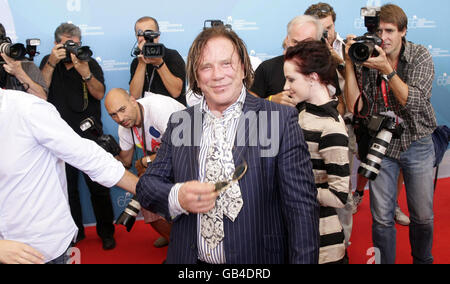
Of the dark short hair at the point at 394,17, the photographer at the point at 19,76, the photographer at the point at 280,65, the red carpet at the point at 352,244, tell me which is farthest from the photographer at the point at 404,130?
the photographer at the point at 19,76

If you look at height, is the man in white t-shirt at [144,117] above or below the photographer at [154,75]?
below

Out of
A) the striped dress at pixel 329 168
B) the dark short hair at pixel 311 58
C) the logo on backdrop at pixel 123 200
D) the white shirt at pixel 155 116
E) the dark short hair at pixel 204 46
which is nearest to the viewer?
the dark short hair at pixel 204 46

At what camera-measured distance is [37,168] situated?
158 centimetres

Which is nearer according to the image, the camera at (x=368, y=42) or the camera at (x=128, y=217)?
the camera at (x=368, y=42)

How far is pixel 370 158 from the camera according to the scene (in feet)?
7.70

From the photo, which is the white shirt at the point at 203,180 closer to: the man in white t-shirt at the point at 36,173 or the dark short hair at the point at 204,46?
the dark short hair at the point at 204,46

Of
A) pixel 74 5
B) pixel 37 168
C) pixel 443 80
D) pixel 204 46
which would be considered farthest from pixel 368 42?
pixel 443 80

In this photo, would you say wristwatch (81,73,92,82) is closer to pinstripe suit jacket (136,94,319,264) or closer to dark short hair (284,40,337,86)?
dark short hair (284,40,337,86)

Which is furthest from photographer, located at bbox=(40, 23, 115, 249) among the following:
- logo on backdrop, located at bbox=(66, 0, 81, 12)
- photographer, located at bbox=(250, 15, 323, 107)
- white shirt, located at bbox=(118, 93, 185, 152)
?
photographer, located at bbox=(250, 15, 323, 107)

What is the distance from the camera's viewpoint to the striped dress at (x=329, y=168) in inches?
75.9

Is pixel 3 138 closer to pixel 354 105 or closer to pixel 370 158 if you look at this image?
pixel 370 158

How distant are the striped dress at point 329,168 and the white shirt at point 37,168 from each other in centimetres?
89
